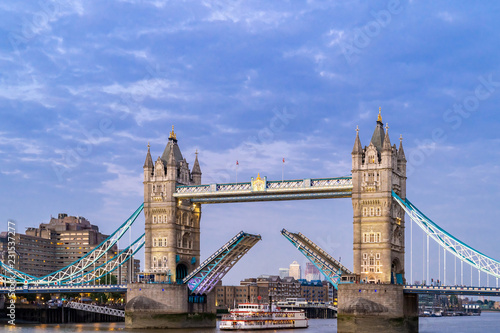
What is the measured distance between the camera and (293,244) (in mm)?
78875

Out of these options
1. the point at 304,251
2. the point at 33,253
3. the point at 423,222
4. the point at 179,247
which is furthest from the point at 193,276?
the point at 33,253

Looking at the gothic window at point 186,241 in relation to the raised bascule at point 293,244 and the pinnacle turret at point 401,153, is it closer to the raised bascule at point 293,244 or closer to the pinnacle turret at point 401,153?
the raised bascule at point 293,244

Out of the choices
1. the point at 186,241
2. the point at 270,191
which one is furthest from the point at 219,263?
the point at 270,191

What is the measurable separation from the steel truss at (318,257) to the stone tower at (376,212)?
212cm

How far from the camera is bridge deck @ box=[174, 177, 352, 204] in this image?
7794 cm

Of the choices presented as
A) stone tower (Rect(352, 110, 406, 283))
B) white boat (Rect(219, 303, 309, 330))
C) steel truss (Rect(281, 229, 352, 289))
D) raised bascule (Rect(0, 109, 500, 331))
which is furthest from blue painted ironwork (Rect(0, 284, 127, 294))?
stone tower (Rect(352, 110, 406, 283))

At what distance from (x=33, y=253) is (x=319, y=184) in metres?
119

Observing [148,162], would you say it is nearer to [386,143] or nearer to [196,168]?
[196,168]

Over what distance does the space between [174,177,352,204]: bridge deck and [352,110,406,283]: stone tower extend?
2.23m

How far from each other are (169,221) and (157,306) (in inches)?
363

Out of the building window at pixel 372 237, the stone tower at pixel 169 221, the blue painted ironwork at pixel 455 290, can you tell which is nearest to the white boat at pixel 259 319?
the stone tower at pixel 169 221

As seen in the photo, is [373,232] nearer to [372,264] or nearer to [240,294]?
[372,264]

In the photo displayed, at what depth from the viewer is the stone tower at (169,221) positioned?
3312 inches

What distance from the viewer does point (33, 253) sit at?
181125 millimetres
